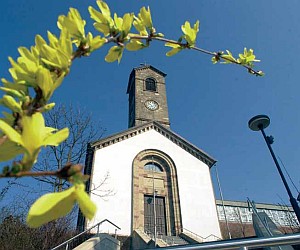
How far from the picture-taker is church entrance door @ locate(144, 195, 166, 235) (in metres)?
15.4

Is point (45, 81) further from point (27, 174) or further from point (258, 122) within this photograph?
point (258, 122)

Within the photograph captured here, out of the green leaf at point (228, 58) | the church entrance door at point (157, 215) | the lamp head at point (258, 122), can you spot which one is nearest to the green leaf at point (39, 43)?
the green leaf at point (228, 58)

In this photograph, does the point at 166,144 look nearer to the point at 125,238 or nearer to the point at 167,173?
the point at 167,173

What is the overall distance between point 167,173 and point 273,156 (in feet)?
38.9

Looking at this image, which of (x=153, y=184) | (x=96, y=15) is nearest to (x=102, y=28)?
(x=96, y=15)

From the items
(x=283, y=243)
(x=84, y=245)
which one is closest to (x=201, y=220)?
(x=84, y=245)

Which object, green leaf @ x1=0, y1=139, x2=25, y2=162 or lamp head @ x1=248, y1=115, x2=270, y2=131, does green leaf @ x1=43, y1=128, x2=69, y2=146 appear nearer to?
green leaf @ x1=0, y1=139, x2=25, y2=162

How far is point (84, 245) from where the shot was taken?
7852 millimetres

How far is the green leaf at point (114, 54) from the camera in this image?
2.38ft

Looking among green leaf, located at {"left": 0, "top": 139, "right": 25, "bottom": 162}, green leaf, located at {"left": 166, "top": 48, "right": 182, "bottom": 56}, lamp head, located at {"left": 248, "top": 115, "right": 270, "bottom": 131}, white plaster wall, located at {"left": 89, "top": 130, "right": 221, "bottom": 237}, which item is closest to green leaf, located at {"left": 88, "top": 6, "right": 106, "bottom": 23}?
green leaf, located at {"left": 166, "top": 48, "right": 182, "bottom": 56}

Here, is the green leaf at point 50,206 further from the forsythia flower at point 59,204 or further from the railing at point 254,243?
the railing at point 254,243

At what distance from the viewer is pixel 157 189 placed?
17.0 metres

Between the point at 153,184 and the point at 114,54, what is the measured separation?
17.0 m

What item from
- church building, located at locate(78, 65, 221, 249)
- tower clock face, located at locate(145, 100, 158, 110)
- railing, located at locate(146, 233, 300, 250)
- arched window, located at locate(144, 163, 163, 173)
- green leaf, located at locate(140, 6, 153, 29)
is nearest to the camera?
green leaf, located at locate(140, 6, 153, 29)
